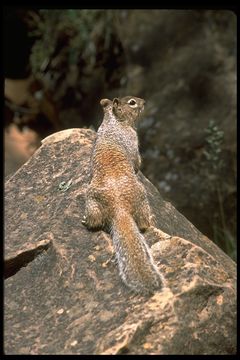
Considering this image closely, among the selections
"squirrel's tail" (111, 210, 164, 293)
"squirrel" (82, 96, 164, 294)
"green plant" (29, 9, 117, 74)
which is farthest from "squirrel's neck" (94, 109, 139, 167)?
"green plant" (29, 9, 117, 74)

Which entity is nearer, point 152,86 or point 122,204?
point 122,204

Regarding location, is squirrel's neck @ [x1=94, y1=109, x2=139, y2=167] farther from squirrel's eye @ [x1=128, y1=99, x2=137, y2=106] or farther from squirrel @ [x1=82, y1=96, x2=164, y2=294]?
squirrel's eye @ [x1=128, y1=99, x2=137, y2=106]

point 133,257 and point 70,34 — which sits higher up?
point 70,34

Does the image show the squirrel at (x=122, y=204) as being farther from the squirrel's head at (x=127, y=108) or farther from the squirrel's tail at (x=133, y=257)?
the squirrel's head at (x=127, y=108)

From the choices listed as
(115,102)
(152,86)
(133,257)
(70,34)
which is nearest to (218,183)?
(152,86)

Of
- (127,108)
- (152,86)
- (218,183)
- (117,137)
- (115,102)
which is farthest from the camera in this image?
(152,86)

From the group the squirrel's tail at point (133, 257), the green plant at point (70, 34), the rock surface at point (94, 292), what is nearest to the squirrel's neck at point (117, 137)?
the rock surface at point (94, 292)

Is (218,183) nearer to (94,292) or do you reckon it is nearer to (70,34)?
(70,34)

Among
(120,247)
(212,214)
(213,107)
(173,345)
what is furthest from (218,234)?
(173,345)
